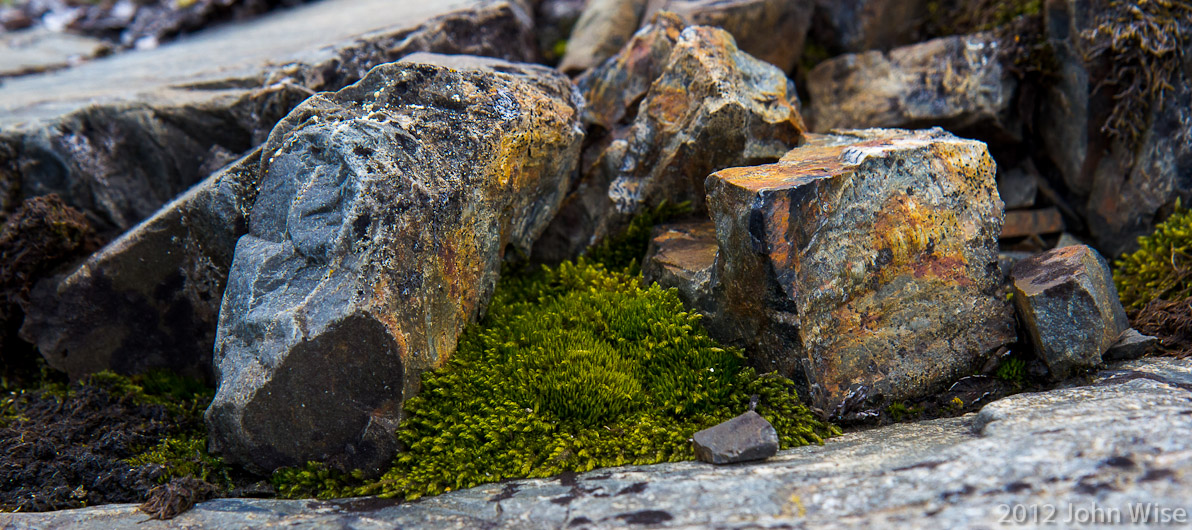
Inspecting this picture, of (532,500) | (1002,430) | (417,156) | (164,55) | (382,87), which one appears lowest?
(532,500)

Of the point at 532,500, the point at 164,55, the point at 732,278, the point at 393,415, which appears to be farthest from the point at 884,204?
the point at 164,55

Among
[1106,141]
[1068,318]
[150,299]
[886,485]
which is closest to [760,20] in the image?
[1106,141]

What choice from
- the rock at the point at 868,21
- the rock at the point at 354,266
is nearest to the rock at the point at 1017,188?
the rock at the point at 868,21

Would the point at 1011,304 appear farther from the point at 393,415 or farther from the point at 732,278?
the point at 393,415

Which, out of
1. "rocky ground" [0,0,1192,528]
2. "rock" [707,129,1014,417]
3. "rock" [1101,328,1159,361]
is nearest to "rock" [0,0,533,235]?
"rocky ground" [0,0,1192,528]

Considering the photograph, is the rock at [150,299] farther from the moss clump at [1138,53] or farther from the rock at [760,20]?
the moss clump at [1138,53]

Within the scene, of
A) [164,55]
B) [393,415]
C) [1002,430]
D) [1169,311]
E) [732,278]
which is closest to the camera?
[1002,430]

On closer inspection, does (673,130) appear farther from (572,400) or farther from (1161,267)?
(1161,267)

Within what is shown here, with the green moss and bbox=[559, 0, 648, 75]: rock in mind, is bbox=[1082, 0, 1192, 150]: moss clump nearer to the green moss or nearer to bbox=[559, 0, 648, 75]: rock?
the green moss

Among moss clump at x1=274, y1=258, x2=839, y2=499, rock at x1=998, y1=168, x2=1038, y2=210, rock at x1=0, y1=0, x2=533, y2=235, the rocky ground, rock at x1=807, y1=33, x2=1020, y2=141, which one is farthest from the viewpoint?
rock at x1=998, y1=168, x2=1038, y2=210
